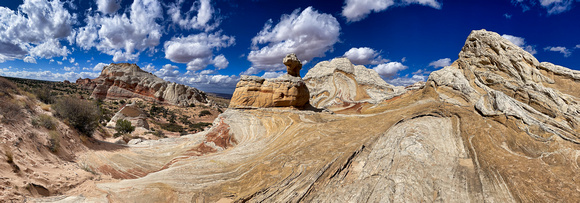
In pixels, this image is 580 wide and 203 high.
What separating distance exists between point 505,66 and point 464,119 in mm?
4393

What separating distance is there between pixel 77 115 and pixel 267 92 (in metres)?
9.30

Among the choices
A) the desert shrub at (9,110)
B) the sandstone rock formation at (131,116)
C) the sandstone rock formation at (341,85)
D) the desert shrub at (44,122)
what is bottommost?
the sandstone rock formation at (131,116)

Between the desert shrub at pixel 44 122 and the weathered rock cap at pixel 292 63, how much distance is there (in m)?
14.3

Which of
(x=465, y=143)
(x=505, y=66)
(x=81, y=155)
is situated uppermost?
(x=505, y=66)

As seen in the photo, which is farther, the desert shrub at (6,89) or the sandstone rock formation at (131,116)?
the sandstone rock formation at (131,116)

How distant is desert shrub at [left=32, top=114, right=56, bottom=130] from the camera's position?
694cm

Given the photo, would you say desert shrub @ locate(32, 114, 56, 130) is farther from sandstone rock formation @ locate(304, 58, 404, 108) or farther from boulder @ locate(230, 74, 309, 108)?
sandstone rock formation @ locate(304, 58, 404, 108)

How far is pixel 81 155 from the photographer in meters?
7.43

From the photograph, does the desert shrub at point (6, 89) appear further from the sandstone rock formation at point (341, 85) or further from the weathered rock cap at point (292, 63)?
the sandstone rock formation at point (341, 85)

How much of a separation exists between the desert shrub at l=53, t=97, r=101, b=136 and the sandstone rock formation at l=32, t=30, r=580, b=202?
2179mm

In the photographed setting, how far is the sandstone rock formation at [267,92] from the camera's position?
1337cm

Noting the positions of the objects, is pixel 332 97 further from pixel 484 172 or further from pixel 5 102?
pixel 5 102

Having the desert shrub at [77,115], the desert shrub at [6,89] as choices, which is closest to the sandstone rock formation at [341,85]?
the desert shrub at [77,115]

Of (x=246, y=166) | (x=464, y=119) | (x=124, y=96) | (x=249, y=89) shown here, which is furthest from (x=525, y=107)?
(x=124, y=96)
